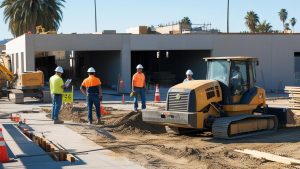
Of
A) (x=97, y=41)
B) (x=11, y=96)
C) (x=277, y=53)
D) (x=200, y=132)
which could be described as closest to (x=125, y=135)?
(x=200, y=132)

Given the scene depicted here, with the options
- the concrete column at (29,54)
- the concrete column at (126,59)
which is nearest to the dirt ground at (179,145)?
the concrete column at (29,54)

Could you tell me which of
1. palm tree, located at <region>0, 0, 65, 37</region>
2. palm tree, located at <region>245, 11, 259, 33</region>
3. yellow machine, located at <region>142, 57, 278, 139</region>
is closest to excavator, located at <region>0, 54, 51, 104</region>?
yellow machine, located at <region>142, 57, 278, 139</region>

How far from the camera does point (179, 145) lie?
46.5 ft

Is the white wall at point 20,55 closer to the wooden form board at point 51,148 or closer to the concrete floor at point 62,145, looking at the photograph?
the concrete floor at point 62,145

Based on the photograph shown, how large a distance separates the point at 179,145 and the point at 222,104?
1909mm

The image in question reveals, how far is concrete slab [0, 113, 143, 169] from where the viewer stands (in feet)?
35.1

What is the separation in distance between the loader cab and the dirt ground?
→ 1306 millimetres

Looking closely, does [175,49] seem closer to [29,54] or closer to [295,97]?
[29,54]

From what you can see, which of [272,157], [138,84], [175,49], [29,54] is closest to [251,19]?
[175,49]

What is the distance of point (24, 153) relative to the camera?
1195 centimetres

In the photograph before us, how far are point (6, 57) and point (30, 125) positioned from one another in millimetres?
20732

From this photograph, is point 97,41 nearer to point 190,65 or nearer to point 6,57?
point 6,57

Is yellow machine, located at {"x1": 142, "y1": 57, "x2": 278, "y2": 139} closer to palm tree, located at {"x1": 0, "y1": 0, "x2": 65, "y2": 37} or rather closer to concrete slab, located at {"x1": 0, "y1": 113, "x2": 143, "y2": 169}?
concrete slab, located at {"x1": 0, "y1": 113, "x2": 143, "y2": 169}

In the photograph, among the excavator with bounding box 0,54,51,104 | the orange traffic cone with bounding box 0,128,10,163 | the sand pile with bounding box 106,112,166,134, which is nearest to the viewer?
the orange traffic cone with bounding box 0,128,10,163
